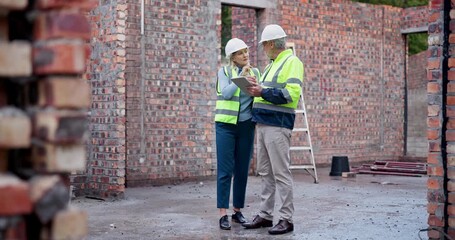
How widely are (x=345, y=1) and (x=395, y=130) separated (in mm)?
3378

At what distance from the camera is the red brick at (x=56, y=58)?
6.25 feet

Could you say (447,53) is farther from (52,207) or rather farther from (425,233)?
(52,207)

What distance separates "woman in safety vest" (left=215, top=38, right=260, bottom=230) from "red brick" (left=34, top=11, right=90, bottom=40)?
4.77 metres

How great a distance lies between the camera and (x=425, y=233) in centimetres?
641

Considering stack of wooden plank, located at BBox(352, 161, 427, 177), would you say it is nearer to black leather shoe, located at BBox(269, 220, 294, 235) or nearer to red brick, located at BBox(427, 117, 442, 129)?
black leather shoe, located at BBox(269, 220, 294, 235)

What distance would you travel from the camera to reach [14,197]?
1841 mm

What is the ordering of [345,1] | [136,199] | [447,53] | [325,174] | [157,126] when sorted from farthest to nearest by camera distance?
[345,1], [325,174], [157,126], [136,199], [447,53]

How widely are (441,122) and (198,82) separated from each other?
623 cm

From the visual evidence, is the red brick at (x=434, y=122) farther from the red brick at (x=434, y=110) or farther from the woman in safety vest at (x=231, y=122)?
the woman in safety vest at (x=231, y=122)

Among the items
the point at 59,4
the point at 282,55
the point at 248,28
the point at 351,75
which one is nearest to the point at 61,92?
the point at 59,4

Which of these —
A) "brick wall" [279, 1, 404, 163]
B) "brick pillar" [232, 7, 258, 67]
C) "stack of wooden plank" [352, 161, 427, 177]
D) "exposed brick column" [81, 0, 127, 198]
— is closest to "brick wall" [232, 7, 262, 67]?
"brick pillar" [232, 7, 258, 67]

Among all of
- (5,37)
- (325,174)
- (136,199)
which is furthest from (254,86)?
(325,174)

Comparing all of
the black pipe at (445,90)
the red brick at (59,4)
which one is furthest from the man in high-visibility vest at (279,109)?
the red brick at (59,4)

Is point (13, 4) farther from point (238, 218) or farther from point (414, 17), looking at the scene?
point (414, 17)
